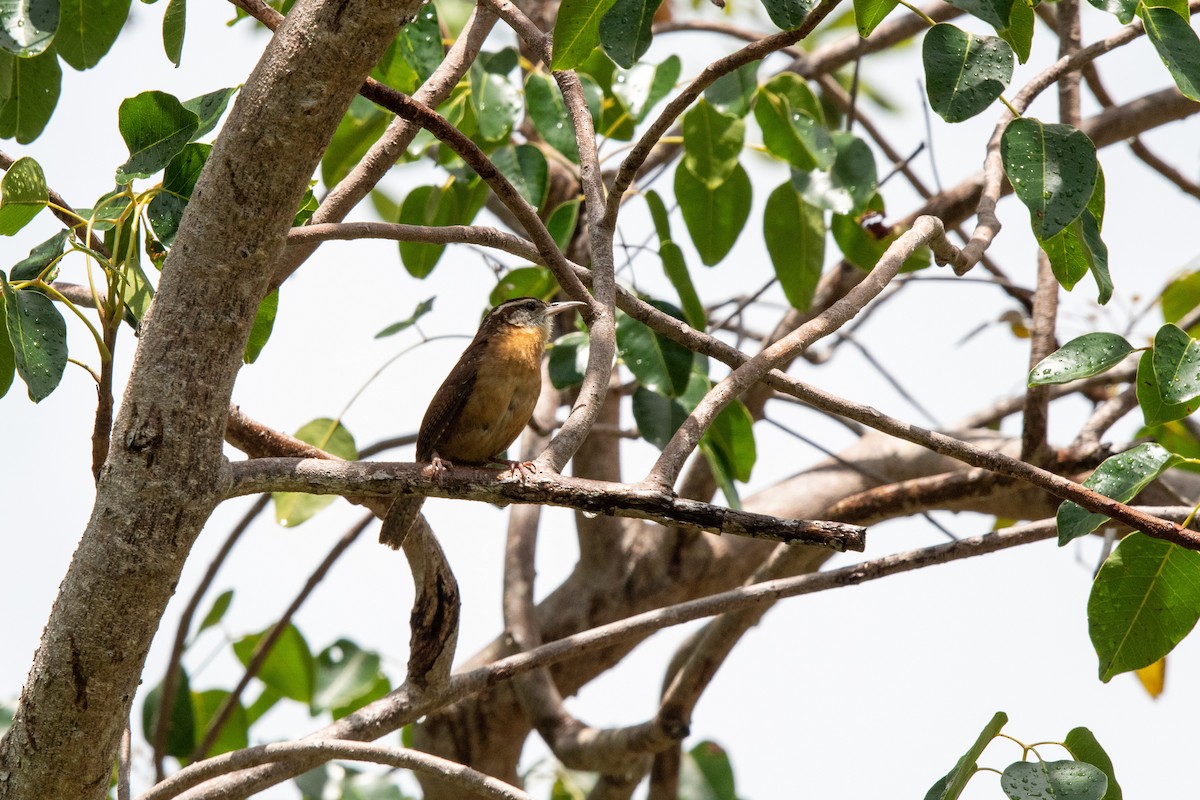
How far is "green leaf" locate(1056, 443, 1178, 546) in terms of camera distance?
8.09 feet

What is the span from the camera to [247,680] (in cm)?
524

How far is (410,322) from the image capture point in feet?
14.1

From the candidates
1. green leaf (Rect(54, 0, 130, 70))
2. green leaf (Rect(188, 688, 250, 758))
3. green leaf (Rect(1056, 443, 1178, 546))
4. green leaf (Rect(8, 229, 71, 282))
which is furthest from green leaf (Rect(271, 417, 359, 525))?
green leaf (Rect(1056, 443, 1178, 546))

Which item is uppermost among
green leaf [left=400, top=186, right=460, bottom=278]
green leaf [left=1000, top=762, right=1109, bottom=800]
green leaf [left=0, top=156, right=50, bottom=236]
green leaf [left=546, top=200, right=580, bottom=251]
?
green leaf [left=400, top=186, right=460, bottom=278]

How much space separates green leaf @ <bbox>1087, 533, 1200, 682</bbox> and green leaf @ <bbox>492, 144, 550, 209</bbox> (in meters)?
2.26

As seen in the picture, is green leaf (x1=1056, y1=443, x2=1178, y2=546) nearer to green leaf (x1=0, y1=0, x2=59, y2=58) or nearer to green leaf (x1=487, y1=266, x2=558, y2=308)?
green leaf (x1=0, y1=0, x2=59, y2=58)

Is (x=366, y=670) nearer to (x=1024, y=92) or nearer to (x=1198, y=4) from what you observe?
(x=1024, y=92)

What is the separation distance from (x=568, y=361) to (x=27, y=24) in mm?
2067

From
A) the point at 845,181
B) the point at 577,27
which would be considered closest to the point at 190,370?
the point at 577,27

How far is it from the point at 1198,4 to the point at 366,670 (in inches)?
160

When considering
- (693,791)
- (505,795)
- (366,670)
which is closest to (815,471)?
(693,791)

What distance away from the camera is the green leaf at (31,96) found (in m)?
3.19

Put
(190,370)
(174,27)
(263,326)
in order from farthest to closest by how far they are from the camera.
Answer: (263,326)
(174,27)
(190,370)

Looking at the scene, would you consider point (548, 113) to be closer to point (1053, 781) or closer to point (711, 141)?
point (711, 141)
